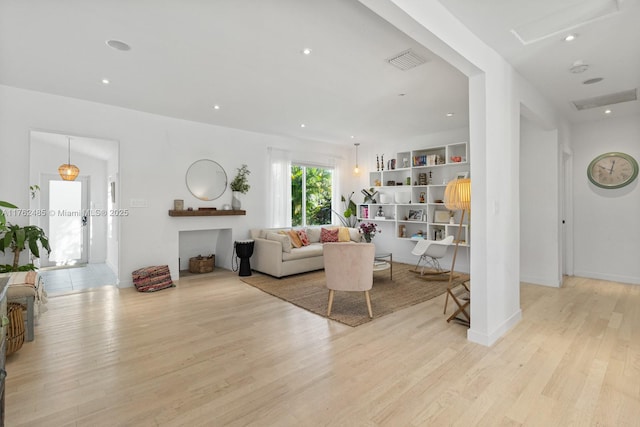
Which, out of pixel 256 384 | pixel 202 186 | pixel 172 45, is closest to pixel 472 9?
pixel 172 45

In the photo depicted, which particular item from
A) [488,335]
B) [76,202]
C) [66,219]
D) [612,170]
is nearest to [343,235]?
[488,335]

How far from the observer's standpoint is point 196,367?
7.99 ft

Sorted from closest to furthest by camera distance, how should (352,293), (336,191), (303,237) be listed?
1. (352,293)
2. (303,237)
3. (336,191)

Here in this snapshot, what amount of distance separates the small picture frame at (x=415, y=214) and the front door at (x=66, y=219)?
7207mm

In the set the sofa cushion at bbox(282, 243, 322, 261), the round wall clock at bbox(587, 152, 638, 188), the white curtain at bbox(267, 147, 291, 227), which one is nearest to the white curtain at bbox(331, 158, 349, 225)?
the white curtain at bbox(267, 147, 291, 227)

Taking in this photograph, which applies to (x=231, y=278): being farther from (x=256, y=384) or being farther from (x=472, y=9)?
(x=472, y=9)

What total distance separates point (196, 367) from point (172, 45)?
2.75 m

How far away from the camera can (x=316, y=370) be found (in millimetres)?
2383

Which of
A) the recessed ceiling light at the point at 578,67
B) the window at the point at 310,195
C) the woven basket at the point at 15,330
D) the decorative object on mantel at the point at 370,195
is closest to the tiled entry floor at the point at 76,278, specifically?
the woven basket at the point at 15,330

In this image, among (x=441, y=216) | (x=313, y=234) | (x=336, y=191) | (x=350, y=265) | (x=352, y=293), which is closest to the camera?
(x=350, y=265)

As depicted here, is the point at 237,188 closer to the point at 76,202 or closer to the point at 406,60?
the point at 406,60

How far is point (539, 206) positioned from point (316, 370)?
437 cm

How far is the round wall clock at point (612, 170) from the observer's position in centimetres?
488

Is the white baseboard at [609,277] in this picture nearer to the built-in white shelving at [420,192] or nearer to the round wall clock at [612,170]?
the round wall clock at [612,170]
